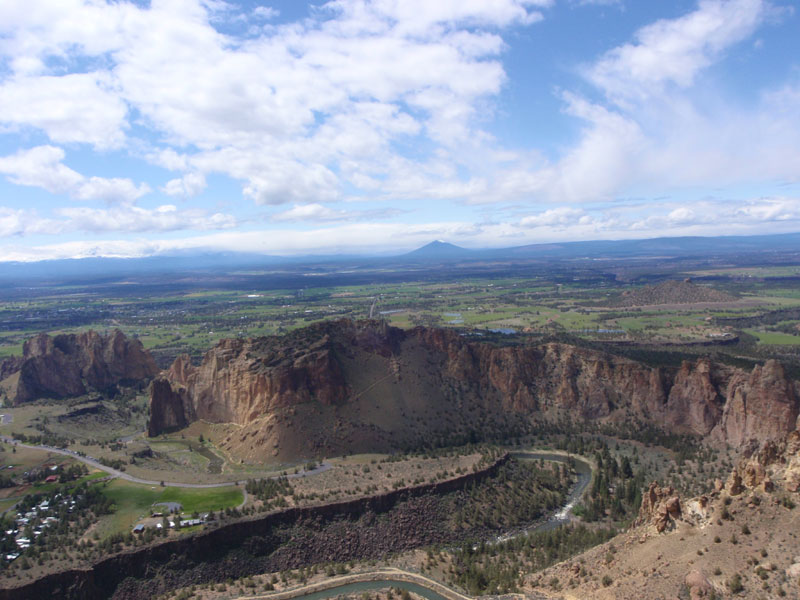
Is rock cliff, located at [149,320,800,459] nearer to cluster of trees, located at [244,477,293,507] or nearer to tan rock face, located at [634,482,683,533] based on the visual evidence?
cluster of trees, located at [244,477,293,507]

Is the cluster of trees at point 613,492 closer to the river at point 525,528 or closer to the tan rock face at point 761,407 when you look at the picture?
the river at point 525,528

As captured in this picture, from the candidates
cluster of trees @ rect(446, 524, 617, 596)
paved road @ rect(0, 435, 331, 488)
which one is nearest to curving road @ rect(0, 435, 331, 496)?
paved road @ rect(0, 435, 331, 488)

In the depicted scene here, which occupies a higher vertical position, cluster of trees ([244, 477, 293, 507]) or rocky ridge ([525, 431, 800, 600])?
rocky ridge ([525, 431, 800, 600])

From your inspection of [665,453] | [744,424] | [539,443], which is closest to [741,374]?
[744,424]

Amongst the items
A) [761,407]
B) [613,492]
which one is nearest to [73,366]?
[613,492]

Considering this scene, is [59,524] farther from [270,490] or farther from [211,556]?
[270,490]

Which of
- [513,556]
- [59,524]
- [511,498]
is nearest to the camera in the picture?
[513,556]

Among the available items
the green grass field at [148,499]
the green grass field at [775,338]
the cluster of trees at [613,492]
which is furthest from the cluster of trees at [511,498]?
the green grass field at [775,338]
